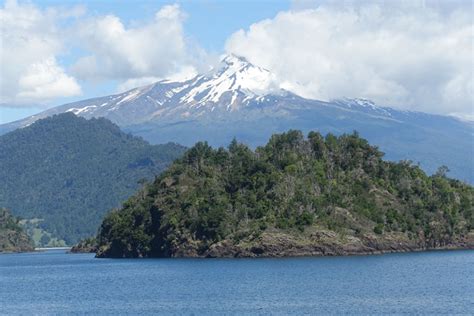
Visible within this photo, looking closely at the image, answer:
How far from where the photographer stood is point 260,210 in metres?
183

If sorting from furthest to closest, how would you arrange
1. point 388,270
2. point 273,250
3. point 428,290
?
point 273,250, point 388,270, point 428,290

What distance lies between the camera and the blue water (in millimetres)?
98438

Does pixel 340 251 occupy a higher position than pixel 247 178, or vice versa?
pixel 247 178

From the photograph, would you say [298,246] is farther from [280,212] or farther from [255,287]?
[255,287]

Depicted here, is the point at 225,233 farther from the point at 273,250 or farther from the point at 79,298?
the point at 79,298

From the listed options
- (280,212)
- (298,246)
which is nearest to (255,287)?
(298,246)

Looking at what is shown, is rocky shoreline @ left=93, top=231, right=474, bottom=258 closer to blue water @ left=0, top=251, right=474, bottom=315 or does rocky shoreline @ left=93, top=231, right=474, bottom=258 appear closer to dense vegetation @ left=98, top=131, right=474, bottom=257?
dense vegetation @ left=98, top=131, right=474, bottom=257

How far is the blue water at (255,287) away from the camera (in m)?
98.4

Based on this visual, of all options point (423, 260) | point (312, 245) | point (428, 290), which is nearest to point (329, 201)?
point (312, 245)

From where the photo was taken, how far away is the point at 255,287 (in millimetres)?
117125

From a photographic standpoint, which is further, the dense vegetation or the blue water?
the dense vegetation

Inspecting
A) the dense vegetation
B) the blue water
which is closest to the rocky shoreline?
the dense vegetation

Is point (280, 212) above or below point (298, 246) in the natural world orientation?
above

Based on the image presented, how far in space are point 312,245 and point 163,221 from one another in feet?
103
